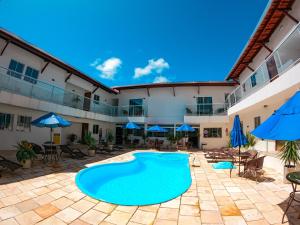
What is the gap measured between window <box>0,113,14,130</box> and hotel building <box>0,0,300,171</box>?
0.17 ft

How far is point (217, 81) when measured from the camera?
18.9m

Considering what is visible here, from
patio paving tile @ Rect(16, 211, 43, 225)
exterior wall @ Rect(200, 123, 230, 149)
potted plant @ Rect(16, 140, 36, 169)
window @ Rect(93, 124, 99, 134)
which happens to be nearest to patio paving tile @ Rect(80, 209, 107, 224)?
patio paving tile @ Rect(16, 211, 43, 225)

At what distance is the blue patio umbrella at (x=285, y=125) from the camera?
2.72 m

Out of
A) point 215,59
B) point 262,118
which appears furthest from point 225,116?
point 215,59

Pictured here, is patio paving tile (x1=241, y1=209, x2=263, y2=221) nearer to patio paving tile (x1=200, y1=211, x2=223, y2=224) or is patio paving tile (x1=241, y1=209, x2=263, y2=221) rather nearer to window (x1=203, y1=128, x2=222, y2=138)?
patio paving tile (x1=200, y1=211, x2=223, y2=224)

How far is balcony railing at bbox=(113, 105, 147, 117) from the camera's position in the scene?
776 inches

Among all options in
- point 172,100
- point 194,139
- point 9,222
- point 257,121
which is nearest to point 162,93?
point 172,100

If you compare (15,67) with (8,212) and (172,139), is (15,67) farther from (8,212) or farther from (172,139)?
(172,139)

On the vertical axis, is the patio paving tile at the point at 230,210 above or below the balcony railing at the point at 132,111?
below

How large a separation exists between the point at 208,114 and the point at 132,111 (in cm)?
803

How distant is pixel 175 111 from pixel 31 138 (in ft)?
45.7

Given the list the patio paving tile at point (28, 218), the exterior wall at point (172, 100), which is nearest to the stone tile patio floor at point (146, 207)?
the patio paving tile at point (28, 218)

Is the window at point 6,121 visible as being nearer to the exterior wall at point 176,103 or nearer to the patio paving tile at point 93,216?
the patio paving tile at point 93,216

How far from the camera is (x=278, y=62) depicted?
707 centimetres
